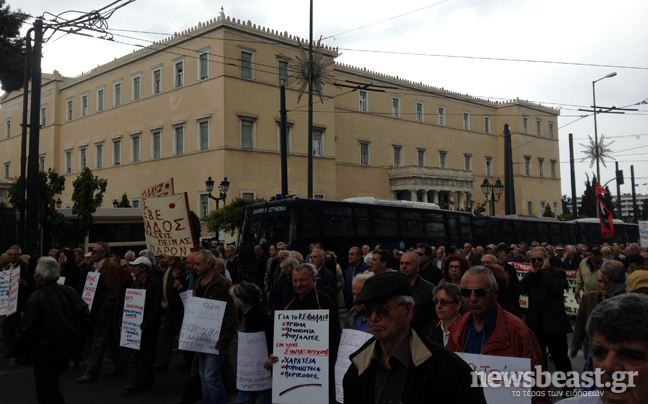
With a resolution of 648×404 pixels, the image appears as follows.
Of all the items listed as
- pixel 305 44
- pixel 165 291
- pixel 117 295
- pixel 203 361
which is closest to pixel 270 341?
pixel 203 361

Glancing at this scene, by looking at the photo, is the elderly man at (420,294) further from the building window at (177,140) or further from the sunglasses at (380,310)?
the building window at (177,140)

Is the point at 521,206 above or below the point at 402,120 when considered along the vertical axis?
Result: below

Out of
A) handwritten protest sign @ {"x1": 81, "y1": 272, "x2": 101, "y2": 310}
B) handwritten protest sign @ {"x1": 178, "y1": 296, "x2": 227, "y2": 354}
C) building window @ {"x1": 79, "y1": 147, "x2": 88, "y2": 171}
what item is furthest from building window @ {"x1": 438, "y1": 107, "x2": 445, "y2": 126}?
handwritten protest sign @ {"x1": 178, "y1": 296, "x2": 227, "y2": 354}

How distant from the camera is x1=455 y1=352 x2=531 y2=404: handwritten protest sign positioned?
331 cm

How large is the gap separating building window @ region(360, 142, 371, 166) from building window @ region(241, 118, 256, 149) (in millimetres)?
12667

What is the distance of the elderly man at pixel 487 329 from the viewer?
3615 mm

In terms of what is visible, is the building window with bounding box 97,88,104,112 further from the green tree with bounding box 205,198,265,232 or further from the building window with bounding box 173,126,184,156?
the green tree with bounding box 205,198,265,232

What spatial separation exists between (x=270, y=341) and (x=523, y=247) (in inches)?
578

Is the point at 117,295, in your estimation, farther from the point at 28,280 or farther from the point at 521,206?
the point at 521,206

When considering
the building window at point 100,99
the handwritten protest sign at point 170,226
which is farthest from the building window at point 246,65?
the handwritten protest sign at point 170,226

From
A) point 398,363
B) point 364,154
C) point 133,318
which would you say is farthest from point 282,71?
point 398,363

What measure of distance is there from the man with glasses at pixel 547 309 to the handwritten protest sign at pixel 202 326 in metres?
3.48

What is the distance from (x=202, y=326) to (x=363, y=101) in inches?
1839

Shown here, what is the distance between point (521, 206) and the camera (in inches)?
2491
